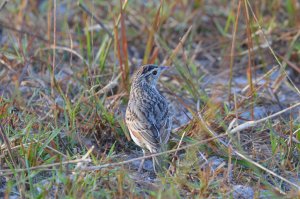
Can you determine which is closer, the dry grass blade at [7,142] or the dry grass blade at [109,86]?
the dry grass blade at [7,142]

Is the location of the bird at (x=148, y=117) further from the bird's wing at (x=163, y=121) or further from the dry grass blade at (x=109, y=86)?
the dry grass blade at (x=109, y=86)

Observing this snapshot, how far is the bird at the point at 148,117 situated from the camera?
199 inches

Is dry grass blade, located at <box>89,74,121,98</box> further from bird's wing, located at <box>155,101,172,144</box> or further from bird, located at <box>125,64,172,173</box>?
bird's wing, located at <box>155,101,172,144</box>

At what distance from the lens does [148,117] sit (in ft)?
17.6

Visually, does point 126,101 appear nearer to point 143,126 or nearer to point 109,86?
point 109,86

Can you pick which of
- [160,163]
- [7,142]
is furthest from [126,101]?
[7,142]

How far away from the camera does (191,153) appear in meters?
4.85

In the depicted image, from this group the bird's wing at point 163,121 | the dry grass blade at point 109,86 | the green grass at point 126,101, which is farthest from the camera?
the dry grass blade at point 109,86

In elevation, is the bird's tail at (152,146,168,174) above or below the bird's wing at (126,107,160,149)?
below

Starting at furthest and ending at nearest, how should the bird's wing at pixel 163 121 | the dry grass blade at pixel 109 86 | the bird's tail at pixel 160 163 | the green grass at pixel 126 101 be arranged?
the dry grass blade at pixel 109 86 < the bird's wing at pixel 163 121 < the bird's tail at pixel 160 163 < the green grass at pixel 126 101

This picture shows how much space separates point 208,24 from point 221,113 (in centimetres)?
246

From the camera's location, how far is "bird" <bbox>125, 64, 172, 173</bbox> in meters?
5.05

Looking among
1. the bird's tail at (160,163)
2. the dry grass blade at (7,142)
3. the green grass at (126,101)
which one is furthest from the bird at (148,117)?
the dry grass blade at (7,142)

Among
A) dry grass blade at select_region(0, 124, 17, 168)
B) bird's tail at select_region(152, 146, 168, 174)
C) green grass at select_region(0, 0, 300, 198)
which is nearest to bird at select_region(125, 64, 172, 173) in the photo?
bird's tail at select_region(152, 146, 168, 174)
